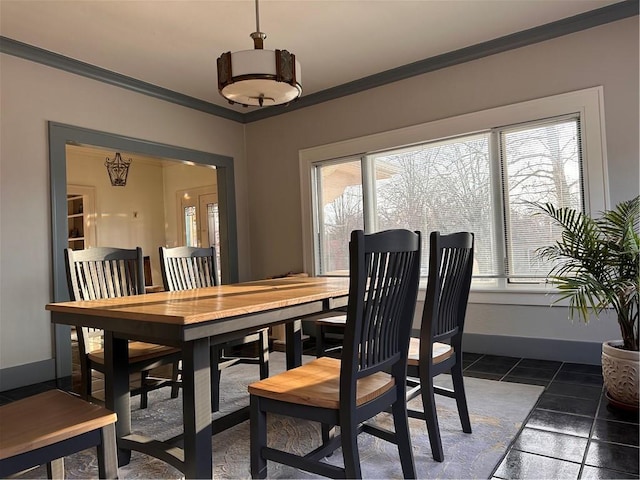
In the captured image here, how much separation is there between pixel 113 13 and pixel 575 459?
12.4 feet

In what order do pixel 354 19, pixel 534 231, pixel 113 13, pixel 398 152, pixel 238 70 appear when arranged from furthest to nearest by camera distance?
pixel 398 152 → pixel 534 231 → pixel 354 19 → pixel 113 13 → pixel 238 70

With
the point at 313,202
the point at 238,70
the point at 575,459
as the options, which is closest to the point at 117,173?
the point at 313,202

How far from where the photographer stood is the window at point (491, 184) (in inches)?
134

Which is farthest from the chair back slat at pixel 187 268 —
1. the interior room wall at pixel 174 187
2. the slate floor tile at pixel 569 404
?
the interior room wall at pixel 174 187

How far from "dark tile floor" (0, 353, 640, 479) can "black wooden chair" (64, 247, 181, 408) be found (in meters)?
1.30

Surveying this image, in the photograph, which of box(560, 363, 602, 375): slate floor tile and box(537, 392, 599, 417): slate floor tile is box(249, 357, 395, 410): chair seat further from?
box(560, 363, 602, 375): slate floor tile

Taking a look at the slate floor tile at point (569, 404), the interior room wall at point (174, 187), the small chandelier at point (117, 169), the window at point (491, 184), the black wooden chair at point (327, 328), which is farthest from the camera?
the interior room wall at point (174, 187)

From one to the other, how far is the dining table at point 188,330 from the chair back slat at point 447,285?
46cm

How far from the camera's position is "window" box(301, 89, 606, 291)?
340 cm

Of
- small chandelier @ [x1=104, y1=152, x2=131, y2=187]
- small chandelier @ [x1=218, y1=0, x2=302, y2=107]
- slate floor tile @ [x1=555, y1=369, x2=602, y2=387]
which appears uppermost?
small chandelier @ [x1=104, y1=152, x2=131, y2=187]

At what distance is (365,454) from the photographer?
6.59 feet

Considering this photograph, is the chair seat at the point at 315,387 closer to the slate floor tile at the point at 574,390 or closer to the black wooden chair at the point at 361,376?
the black wooden chair at the point at 361,376

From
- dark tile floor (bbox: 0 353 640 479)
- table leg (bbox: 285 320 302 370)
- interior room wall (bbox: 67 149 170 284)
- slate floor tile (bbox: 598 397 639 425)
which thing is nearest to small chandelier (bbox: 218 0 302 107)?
table leg (bbox: 285 320 302 370)

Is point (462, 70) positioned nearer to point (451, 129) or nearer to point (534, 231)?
point (451, 129)
